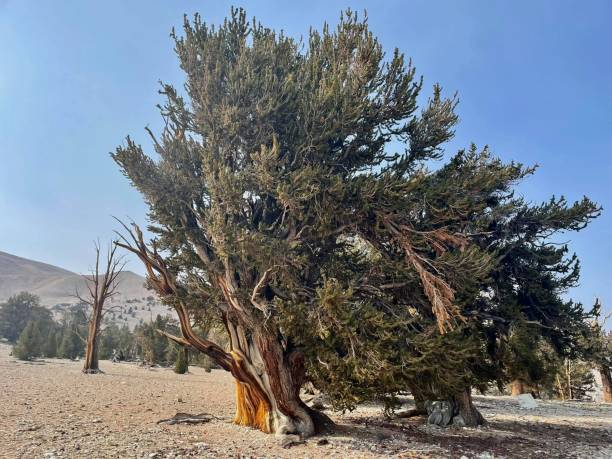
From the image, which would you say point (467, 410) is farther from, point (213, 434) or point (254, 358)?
point (213, 434)

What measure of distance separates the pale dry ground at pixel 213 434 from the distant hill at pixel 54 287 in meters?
81.2

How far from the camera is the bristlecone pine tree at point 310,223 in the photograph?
893 cm

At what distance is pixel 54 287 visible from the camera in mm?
124688

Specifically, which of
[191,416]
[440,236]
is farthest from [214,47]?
[191,416]

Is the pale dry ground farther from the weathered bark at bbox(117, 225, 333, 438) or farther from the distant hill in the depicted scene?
the distant hill

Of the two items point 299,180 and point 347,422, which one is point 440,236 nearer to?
point 299,180

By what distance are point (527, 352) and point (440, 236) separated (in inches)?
187

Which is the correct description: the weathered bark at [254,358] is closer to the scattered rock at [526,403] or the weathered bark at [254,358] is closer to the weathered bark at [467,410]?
the weathered bark at [467,410]

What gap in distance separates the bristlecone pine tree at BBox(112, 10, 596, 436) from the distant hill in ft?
280

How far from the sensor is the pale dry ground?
7582 millimetres

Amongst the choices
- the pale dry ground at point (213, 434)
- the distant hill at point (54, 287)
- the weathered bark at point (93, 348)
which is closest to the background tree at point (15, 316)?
the distant hill at point (54, 287)

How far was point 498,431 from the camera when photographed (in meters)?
→ 11.8

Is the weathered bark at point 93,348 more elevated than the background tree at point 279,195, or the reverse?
the background tree at point 279,195

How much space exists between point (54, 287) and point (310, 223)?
462 ft
